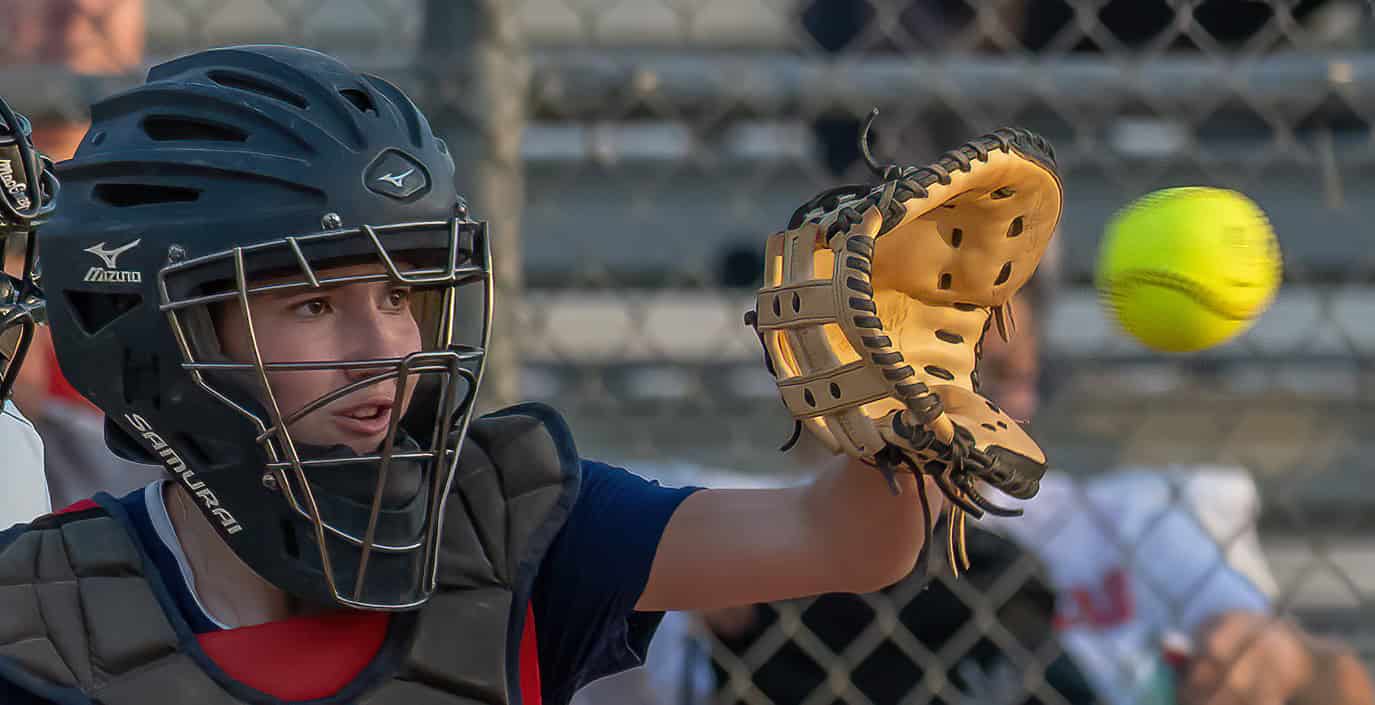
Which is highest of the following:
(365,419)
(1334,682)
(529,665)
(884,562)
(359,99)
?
(359,99)

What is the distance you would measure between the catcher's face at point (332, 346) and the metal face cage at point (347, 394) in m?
0.01

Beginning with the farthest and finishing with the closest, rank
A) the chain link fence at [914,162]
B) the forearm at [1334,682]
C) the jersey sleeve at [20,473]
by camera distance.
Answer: the forearm at [1334,682]
the chain link fence at [914,162]
the jersey sleeve at [20,473]

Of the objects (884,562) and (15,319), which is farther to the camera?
(15,319)

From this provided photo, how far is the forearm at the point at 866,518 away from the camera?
1709 mm

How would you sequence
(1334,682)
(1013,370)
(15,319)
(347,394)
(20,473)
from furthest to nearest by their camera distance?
(1013,370) → (1334,682) → (20,473) → (15,319) → (347,394)

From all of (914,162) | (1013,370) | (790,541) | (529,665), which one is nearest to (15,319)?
(529,665)

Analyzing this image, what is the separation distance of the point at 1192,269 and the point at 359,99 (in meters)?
0.99

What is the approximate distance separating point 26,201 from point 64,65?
128 centimetres

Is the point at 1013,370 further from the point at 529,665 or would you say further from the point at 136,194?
the point at 136,194

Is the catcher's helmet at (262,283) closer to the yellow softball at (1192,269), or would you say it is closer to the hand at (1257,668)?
the yellow softball at (1192,269)

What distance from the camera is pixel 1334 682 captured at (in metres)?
3.19

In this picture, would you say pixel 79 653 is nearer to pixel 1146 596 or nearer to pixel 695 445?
pixel 1146 596

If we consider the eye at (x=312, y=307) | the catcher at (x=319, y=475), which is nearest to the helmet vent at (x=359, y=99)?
the catcher at (x=319, y=475)

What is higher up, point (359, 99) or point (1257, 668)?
point (359, 99)
